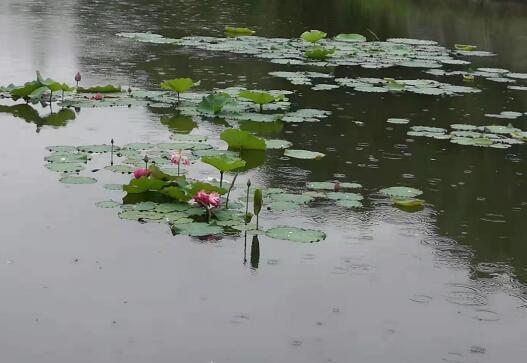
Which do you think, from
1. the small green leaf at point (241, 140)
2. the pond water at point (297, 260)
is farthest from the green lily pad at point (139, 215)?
the small green leaf at point (241, 140)

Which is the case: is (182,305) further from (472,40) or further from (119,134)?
(472,40)

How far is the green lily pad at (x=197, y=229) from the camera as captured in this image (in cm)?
409

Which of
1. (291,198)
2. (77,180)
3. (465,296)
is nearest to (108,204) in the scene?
(77,180)

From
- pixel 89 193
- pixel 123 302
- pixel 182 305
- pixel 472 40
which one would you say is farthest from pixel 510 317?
pixel 472 40

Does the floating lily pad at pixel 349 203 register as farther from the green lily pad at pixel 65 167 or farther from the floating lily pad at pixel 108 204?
the green lily pad at pixel 65 167

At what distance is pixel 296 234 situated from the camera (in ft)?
13.5

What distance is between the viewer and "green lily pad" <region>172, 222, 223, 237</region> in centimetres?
409

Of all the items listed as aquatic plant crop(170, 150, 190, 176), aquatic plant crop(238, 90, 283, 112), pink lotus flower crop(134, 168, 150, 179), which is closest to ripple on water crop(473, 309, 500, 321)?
pink lotus flower crop(134, 168, 150, 179)

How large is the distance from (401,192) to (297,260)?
119 centimetres

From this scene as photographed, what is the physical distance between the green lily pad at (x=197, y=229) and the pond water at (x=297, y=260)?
0.05m

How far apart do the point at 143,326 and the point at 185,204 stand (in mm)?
1357

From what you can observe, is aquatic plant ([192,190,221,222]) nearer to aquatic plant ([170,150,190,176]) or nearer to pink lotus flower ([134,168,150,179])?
pink lotus flower ([134,168,150,179])

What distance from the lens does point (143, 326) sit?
3146 mm

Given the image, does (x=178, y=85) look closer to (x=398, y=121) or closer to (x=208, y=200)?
(x=398, y=121)
